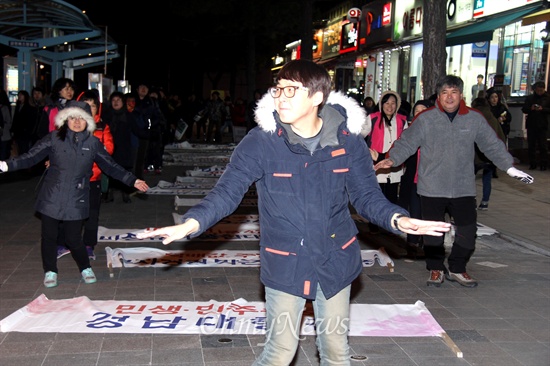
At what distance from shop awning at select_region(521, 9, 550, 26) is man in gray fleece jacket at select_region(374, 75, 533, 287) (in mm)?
11577

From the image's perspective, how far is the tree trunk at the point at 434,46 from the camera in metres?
11.4

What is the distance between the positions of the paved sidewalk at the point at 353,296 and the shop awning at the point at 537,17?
25.1ft

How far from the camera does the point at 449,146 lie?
285 inches

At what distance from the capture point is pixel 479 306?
22.5ft

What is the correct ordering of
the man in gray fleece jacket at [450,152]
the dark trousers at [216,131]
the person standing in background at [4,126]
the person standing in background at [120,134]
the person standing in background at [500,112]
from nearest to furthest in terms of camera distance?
the man in gray fleece jacket at [450,152] < the person standing in background at [120,134] < the person standing in background at [500,112] < the person standing in background at [4,126] < the dark trousers at [216,131]

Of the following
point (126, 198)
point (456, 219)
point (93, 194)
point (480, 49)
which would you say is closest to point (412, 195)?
point (456, 219)

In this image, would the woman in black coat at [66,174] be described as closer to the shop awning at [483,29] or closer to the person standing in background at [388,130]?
the person standing in background at [388,130]

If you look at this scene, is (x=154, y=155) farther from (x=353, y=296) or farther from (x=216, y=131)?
(x=216, y=131)

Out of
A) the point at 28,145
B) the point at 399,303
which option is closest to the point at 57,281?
the point at 399,303

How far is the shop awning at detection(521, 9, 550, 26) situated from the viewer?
17.5m

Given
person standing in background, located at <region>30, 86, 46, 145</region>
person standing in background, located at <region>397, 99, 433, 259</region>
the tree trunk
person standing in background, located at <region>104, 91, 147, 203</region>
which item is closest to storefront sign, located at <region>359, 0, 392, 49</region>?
person standing in background, located at <region>30, 86, 46, 145</region>

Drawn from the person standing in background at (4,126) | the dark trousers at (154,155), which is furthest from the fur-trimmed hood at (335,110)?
the person standing in background at (4,126)

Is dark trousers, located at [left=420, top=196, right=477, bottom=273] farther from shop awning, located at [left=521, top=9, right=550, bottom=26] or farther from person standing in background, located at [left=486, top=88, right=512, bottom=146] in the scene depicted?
shop awning, located at [left=521, top=9, right=550, bottom=26]

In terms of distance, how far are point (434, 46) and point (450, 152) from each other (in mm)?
4760
